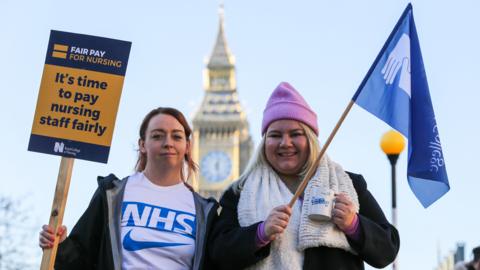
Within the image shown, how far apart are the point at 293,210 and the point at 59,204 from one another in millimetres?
1595

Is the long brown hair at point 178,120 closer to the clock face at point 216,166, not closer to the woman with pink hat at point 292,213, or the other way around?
the woman with pink hat at point 292,213

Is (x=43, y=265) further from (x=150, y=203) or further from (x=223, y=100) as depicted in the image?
(x=223, y=100)

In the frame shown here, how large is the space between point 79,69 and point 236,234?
1787 millimetres

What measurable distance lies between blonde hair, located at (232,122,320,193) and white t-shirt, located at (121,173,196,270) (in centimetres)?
39

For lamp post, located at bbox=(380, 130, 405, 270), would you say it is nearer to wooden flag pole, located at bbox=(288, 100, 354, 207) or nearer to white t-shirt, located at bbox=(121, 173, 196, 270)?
white t-shirt, located at bbox=(121, 173, 196, 270)

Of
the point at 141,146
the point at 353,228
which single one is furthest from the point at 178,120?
the point at 353,228

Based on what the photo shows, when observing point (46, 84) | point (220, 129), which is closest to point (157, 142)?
point (46, 84)

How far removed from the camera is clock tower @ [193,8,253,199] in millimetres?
106688

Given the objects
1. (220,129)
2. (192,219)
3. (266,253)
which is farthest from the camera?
(220,129)

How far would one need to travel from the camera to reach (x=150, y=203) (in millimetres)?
7512

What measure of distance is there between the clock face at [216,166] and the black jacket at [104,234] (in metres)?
98.4

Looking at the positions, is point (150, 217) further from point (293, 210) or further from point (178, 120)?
point (293, 210)

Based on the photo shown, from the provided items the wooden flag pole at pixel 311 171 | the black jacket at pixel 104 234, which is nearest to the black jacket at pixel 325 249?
the black jacket at pixel 104 234

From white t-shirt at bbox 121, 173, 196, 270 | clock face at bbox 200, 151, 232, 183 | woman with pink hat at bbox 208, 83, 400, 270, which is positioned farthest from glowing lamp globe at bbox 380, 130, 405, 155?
clock face at bbox 200, 151, 232, 183
